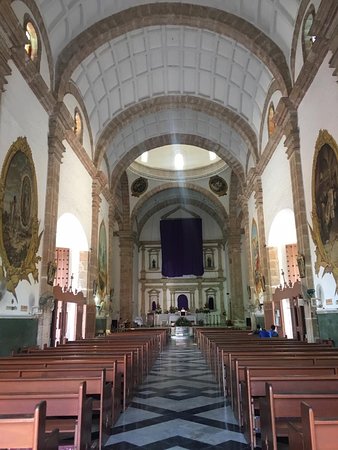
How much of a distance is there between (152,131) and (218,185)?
926cm

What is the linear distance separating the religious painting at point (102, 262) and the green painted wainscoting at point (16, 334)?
7.02m

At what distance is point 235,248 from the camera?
87.4 ft

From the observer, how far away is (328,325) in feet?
28.2

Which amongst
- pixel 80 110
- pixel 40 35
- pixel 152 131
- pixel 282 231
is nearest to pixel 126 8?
pixel 40 35

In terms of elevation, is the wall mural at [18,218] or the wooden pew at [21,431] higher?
the wall mural at [18,218]

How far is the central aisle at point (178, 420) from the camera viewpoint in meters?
4.00

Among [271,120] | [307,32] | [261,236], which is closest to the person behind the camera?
[307,32]

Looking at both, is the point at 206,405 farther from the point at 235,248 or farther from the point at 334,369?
the point at 235,248

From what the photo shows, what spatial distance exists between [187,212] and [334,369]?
3105cm

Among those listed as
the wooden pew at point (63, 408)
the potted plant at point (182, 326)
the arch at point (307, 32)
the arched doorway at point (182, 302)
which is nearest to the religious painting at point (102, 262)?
the potted plant at point (182, 326)

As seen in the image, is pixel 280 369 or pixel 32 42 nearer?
pixel 280 369

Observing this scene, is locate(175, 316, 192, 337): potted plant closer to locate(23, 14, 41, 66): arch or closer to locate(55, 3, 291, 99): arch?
locate(55, 3, 291, 99): arch

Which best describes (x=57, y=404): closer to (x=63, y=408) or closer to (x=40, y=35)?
(x=63, y=408)

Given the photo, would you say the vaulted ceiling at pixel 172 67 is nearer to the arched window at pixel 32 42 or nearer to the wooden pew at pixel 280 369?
the arched window at pixel 32 42
